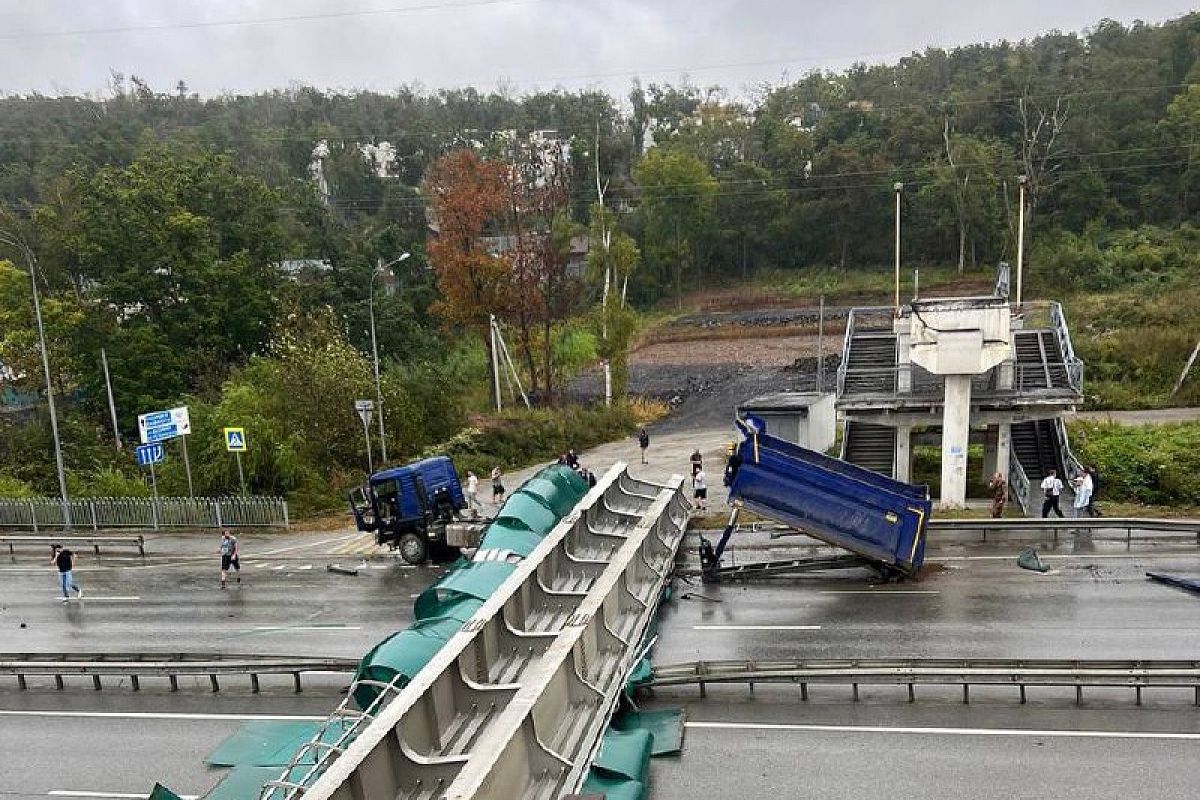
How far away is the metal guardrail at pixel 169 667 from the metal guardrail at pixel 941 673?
518cm

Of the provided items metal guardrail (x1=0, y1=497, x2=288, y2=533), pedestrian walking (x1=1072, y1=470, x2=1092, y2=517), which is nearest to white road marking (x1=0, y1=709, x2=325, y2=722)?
metal guardrail (x1=0, y1=497, x2=288, y2=533)

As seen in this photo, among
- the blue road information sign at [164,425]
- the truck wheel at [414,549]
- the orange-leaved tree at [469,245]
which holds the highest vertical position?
the orange-leaved tree at [469,245]

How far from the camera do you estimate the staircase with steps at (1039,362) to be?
23359 mm

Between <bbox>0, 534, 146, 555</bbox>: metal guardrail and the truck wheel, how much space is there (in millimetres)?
8570

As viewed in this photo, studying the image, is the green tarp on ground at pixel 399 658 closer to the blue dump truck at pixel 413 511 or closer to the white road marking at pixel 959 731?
the white road marking at pixel 959 731

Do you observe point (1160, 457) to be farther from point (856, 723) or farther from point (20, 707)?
point (20, 707)

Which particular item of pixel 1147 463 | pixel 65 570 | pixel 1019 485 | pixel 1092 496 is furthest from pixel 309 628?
pixel 1147 463

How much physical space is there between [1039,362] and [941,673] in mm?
17918

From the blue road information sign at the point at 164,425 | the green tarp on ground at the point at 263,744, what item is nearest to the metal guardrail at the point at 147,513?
the blue road information sign at the point at 164,425

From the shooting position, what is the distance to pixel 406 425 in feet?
97.2

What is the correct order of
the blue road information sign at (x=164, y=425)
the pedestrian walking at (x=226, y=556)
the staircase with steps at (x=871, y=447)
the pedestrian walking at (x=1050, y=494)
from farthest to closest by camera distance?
the staircase with steps at (x=871, y=447)
the blue road information sign at (x=164, y=425)
the pedestrian walking at (x=226, y=556)
the pedestrian walking at (x=1050, y=494)

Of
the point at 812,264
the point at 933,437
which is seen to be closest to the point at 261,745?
the point at 933,437

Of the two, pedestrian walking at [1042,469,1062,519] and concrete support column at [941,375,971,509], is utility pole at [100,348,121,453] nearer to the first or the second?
concrete support column at [941,375,971,509]

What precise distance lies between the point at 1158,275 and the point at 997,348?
41662 mm
